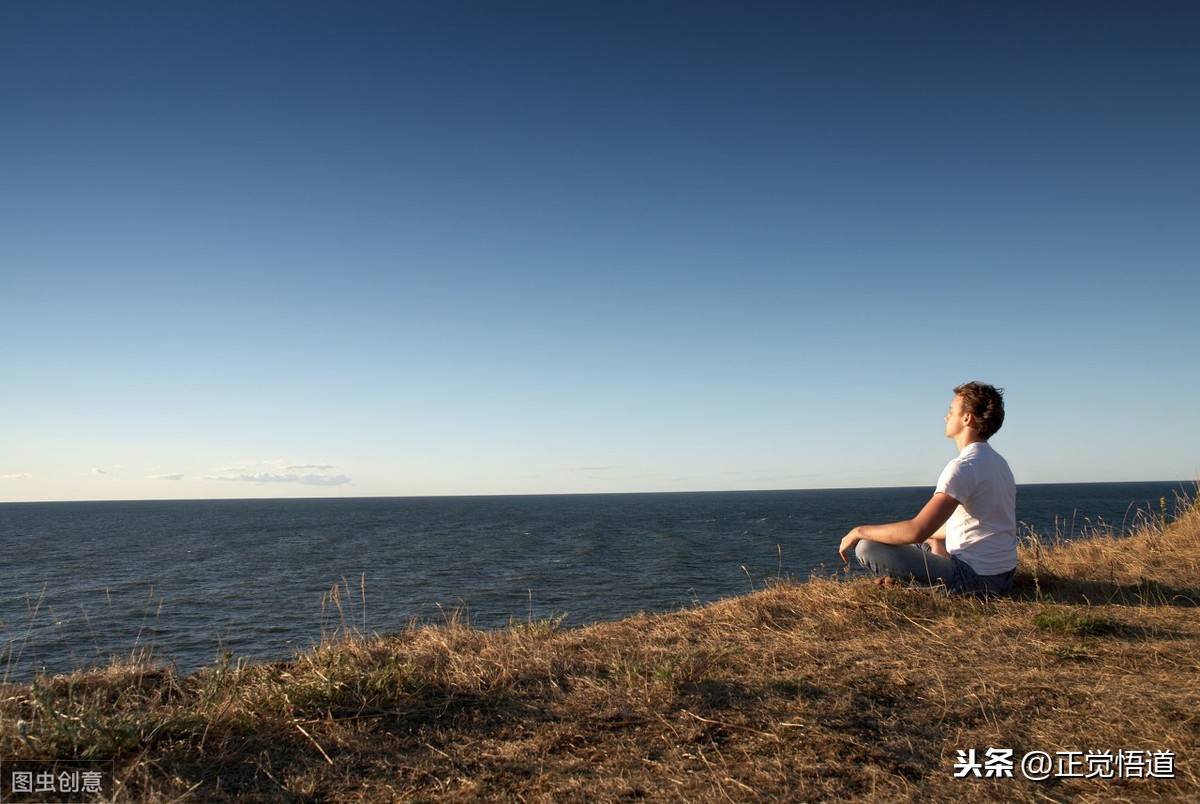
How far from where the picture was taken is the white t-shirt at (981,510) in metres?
5.61

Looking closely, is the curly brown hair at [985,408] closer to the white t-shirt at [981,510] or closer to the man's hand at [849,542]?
the white t-shirt at [981,510]

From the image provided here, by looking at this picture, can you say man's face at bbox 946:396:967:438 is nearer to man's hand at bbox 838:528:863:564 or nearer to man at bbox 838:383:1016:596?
man at bbox 838:383:1016:596

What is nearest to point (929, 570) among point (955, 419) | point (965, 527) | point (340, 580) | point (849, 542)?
point (965, 527)

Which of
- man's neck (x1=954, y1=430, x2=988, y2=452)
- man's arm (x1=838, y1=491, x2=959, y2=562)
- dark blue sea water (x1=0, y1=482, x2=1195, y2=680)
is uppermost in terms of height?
man's neck (x1=954, y1=430, x2=988, y2=452)

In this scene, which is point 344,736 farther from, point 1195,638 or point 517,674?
point 1195,638

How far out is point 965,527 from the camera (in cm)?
598

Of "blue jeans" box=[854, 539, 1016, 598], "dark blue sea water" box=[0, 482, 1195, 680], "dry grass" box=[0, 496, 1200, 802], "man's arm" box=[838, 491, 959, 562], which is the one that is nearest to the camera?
"dry grass" box=[0, 496, 1200, 802]

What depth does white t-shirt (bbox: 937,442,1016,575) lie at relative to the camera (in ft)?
18.4

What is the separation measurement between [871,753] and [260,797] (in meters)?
2.69

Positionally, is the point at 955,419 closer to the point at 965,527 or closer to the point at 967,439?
the point at 967,439

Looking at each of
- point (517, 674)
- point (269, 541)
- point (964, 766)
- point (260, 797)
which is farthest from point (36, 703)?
point (269, 541)

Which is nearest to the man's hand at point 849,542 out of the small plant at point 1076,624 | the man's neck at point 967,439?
the man's neck at point 967,439

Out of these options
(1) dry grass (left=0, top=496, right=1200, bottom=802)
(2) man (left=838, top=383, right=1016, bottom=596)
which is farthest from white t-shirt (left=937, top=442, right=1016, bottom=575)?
(1) dry grass (left=0, top=496, right=1200, bottom=802)

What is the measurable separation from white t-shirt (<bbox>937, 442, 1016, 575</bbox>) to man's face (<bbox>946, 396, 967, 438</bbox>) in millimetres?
247
